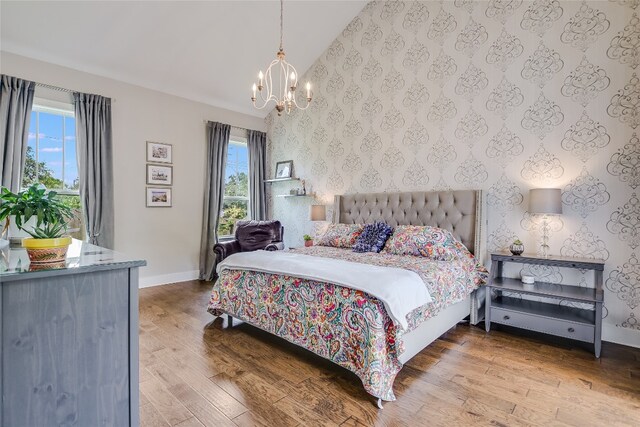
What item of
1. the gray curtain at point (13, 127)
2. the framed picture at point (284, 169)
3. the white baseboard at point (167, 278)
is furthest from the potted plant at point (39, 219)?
the framed picture at point (284, 169)

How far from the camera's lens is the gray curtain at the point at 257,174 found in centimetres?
583

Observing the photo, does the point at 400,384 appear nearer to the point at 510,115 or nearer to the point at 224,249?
the point at 510,115

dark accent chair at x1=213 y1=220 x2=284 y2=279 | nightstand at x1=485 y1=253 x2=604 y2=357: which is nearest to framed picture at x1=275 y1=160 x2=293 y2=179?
dark accent chair at x1=213 y1=220 x2=284 y2=279

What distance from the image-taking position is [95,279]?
1267 millimetres

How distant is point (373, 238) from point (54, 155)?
4.04 m

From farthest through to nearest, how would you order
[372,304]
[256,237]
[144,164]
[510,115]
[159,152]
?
[256,237] → [159,152] → [144,164] → [510,115] → [372,304]

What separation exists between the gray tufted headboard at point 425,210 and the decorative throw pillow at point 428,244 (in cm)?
17

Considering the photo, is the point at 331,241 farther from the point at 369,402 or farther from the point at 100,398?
the point at 100,398

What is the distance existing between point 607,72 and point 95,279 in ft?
13.6

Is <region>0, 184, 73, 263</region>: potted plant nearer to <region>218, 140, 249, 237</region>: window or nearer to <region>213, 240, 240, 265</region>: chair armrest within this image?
<region>213, 240, 240, 265</region>: chair armrest

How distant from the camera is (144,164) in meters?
4.59

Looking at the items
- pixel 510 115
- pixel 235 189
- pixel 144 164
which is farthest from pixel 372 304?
pixel 235 189

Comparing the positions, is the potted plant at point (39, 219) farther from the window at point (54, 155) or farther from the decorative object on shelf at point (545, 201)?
the decorative object on shelf at point (545, 201)

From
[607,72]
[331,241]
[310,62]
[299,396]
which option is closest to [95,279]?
[299,396]
